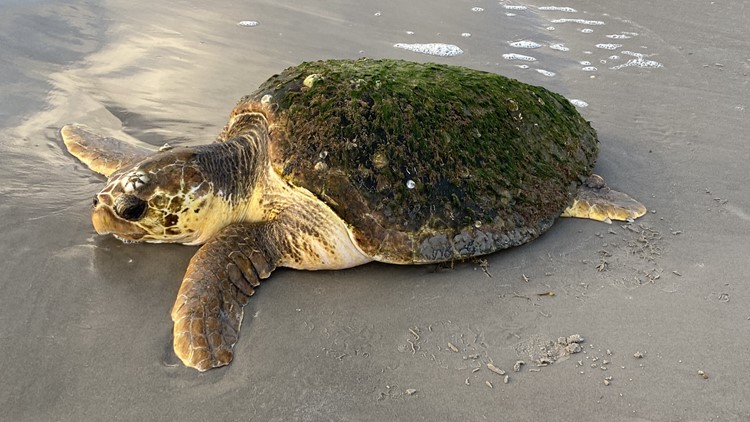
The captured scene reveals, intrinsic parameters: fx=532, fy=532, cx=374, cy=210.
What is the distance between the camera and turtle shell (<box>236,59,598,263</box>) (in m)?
2.44

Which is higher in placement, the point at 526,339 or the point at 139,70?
the point at 139,70

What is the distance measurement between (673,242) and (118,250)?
9.17 feet

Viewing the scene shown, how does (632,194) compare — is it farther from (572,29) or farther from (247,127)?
(572,29)

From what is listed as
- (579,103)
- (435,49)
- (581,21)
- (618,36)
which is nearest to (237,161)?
(579,103)

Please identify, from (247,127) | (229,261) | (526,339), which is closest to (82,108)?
(247,127)

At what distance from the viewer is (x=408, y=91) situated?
2775 mm

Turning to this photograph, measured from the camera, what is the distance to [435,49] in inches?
218

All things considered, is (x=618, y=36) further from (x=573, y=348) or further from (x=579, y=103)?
(x=573, y=348)

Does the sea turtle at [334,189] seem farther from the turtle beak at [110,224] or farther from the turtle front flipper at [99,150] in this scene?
the turtle front flipper at [99,150]

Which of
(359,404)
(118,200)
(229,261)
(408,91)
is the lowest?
(359,404)

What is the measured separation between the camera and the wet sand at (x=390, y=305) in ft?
6.04

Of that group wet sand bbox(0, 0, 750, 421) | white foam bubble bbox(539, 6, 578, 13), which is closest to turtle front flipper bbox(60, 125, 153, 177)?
wet sand bbox(0, 0, 750, 421)

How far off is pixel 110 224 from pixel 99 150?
3.24 feet

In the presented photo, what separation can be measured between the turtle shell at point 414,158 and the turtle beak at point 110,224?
2.32ft
